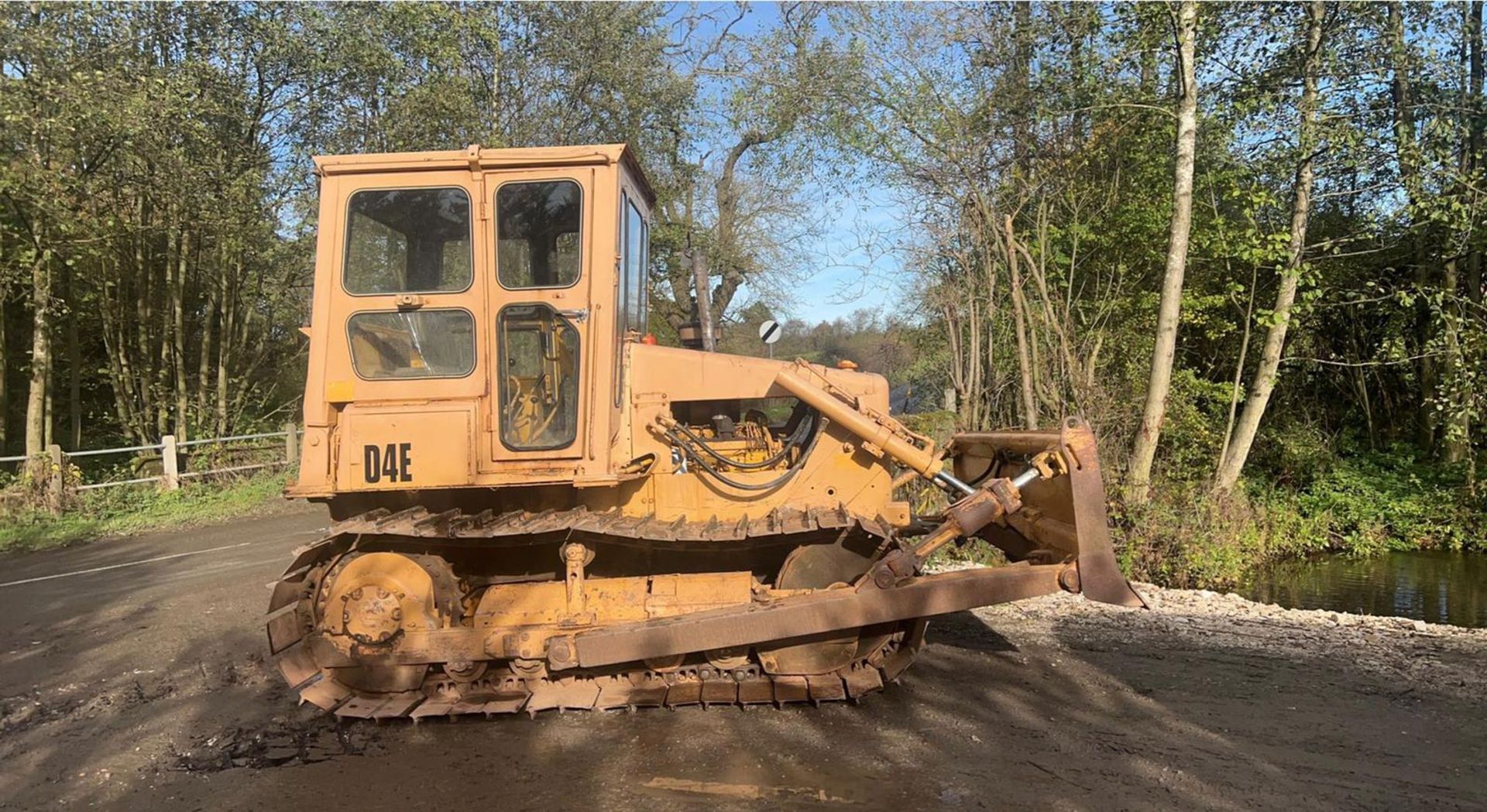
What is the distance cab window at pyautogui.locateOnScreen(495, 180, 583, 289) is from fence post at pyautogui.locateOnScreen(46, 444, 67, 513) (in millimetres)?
11308

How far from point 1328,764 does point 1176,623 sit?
255 cm

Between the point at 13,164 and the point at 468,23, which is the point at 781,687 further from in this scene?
the point at 468,23

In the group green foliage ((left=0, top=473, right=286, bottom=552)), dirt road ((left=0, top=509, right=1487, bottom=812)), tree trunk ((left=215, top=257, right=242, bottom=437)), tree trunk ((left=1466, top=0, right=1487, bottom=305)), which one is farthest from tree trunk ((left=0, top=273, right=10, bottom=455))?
tree trunk ((left=1466, top=0, right=1487, bottom=305))

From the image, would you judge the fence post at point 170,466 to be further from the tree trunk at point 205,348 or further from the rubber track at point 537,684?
the rubber track at point 537,684

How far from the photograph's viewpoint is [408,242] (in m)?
4.62

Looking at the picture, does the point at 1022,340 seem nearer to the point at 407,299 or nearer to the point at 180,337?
the point at 407,299

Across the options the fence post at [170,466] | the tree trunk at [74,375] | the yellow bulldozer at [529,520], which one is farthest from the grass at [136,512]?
the yellow bulldozer at [529,520]

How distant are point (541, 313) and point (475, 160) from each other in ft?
2.86

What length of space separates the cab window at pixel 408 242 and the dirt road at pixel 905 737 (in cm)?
238

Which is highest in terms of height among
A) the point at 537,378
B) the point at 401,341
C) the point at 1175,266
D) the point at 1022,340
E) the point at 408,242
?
the point at 1175,266

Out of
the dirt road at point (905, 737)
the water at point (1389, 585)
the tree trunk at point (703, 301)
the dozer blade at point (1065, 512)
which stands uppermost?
the tree trunk at point (703, 301)

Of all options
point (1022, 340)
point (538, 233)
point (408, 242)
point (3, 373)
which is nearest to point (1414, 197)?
point (1022, 340)

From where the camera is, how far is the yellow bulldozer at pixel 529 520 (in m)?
4.45

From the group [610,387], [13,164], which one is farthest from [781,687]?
[13,164]
